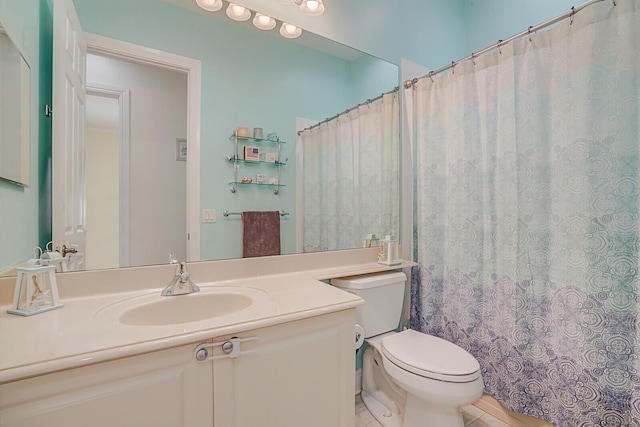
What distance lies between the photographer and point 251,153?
4.88ft

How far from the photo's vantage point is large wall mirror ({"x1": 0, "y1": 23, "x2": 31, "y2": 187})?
847 mm

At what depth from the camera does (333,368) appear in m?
1.06

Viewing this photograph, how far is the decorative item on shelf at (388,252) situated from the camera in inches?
69.9

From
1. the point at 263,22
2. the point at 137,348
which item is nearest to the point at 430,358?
the point at 137,348

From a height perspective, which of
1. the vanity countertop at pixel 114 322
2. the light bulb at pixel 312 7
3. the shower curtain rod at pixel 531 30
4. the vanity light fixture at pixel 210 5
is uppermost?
the light bulb at pixel 312 7

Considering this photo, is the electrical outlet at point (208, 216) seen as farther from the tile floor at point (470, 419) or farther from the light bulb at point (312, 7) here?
the tile floor at point (470, 419)

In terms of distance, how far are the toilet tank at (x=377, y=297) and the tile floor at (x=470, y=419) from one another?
1.48ft

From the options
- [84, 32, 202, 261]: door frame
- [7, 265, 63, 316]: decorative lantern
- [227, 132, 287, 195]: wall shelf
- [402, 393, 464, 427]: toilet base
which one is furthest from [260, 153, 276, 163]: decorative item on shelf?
[402, 393, 464, 427]: toilet base

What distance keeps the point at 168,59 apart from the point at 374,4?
1.37 metres

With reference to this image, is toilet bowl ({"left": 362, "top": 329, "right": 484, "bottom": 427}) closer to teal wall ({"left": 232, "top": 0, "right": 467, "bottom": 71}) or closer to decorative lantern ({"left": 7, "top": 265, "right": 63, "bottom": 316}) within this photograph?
decorative lantern ({"left": 7, "top": 265, "right": 63, "bottom": 316})

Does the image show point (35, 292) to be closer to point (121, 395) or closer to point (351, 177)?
point (121, 395)

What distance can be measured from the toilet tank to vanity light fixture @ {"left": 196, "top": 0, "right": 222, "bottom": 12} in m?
1.47

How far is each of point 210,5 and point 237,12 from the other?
0.41 ft

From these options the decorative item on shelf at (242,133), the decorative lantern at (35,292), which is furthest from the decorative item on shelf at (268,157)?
the decorative lantern at (35,292)
